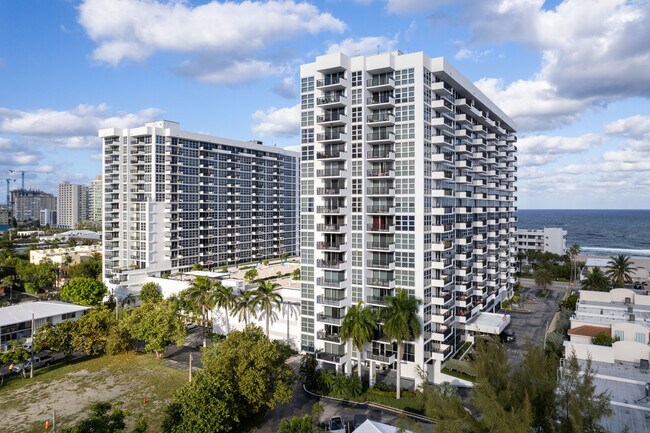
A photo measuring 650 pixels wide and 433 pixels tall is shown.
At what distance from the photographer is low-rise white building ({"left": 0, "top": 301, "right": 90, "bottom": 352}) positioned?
209ft

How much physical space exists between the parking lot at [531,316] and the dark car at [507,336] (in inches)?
29.5

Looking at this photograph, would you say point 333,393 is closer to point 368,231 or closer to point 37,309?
point 368,231

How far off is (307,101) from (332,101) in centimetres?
410

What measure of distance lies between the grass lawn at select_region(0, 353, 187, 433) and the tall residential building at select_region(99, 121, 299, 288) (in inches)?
1406

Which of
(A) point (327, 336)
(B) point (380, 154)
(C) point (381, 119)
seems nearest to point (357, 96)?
(C) point (381, 119)

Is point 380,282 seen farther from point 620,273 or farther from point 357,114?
point 620,273

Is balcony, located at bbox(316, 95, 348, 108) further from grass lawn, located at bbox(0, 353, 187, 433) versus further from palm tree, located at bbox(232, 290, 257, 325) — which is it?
grass lawn, located at bbox(0, 353, 187, 433)

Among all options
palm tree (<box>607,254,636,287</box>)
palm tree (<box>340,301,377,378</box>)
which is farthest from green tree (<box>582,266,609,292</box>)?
palm tree (<box>340,301,377,378</box>)

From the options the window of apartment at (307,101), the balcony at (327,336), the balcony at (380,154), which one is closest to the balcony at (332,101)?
the window of apartment at (307,101)

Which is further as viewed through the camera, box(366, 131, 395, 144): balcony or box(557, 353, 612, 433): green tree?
box(366, 131, 395, 144): balcony

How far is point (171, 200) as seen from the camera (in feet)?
338

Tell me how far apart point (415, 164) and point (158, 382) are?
40.7 meters

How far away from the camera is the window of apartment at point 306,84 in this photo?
55806 millimetres

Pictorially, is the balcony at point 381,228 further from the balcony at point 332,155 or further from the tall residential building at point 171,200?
the tall residential building at point 171,200
